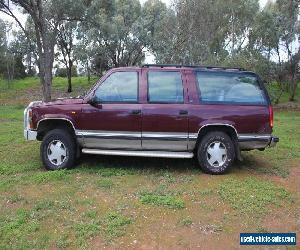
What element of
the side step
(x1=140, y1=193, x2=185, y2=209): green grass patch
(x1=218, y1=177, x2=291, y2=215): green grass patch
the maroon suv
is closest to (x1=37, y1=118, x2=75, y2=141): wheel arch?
the maroon suv

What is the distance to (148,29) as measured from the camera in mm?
32250

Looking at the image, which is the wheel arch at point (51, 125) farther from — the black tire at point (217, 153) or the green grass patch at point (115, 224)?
the green grass patch at point (115, 224)

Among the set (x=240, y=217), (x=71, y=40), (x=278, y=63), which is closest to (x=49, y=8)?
(x=71, y=40)

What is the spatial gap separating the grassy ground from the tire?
0.74 feet

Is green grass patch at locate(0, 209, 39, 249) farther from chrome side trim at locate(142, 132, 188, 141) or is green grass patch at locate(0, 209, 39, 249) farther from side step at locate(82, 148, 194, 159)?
chrome side trim at locate(142, 132, 188, 141)

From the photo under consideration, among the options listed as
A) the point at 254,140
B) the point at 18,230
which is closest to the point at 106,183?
the point at 18,230

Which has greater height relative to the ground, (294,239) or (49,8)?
(49,8)

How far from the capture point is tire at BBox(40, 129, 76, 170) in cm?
788

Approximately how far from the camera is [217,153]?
773 cm

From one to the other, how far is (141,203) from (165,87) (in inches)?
96.8

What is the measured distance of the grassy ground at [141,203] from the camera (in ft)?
17.1

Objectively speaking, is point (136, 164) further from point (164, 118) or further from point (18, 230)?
point (18, 230)

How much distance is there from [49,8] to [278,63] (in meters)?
15.8

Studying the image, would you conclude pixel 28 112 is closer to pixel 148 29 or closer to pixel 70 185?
pixel 70 185
